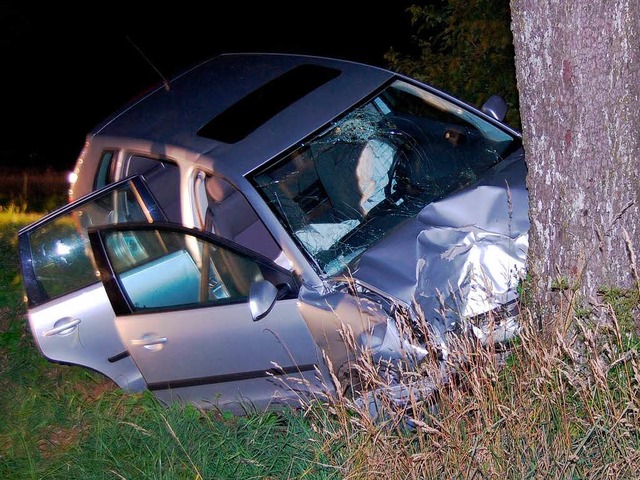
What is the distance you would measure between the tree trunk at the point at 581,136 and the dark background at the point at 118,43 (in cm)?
1088

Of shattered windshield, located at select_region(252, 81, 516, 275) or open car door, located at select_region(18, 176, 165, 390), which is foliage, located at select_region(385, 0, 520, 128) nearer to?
shattered windshield, located at select_region(252, 81, 516, 275)

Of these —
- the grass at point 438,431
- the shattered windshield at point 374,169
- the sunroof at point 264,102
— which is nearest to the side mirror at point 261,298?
the shattered windshield at point 374,169

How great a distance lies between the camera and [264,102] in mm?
5590

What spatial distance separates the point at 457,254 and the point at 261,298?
0.96m

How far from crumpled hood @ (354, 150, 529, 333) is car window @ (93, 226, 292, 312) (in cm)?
65

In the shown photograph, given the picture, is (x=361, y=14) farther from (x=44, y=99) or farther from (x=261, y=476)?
(x=261, y=476)

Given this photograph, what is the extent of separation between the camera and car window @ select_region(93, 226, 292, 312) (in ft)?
15.8

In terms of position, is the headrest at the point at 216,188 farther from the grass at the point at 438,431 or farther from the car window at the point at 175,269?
the grass at the point at 438,431

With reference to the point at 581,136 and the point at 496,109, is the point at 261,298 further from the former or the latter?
the point at 496,109

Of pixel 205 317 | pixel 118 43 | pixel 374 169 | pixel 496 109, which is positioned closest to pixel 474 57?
pixel 496 109

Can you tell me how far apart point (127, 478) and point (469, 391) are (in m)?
1.63

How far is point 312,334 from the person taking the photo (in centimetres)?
454

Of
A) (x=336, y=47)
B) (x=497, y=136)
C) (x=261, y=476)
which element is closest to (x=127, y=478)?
(x=261, y=476)

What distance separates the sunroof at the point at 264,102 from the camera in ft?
17.6
